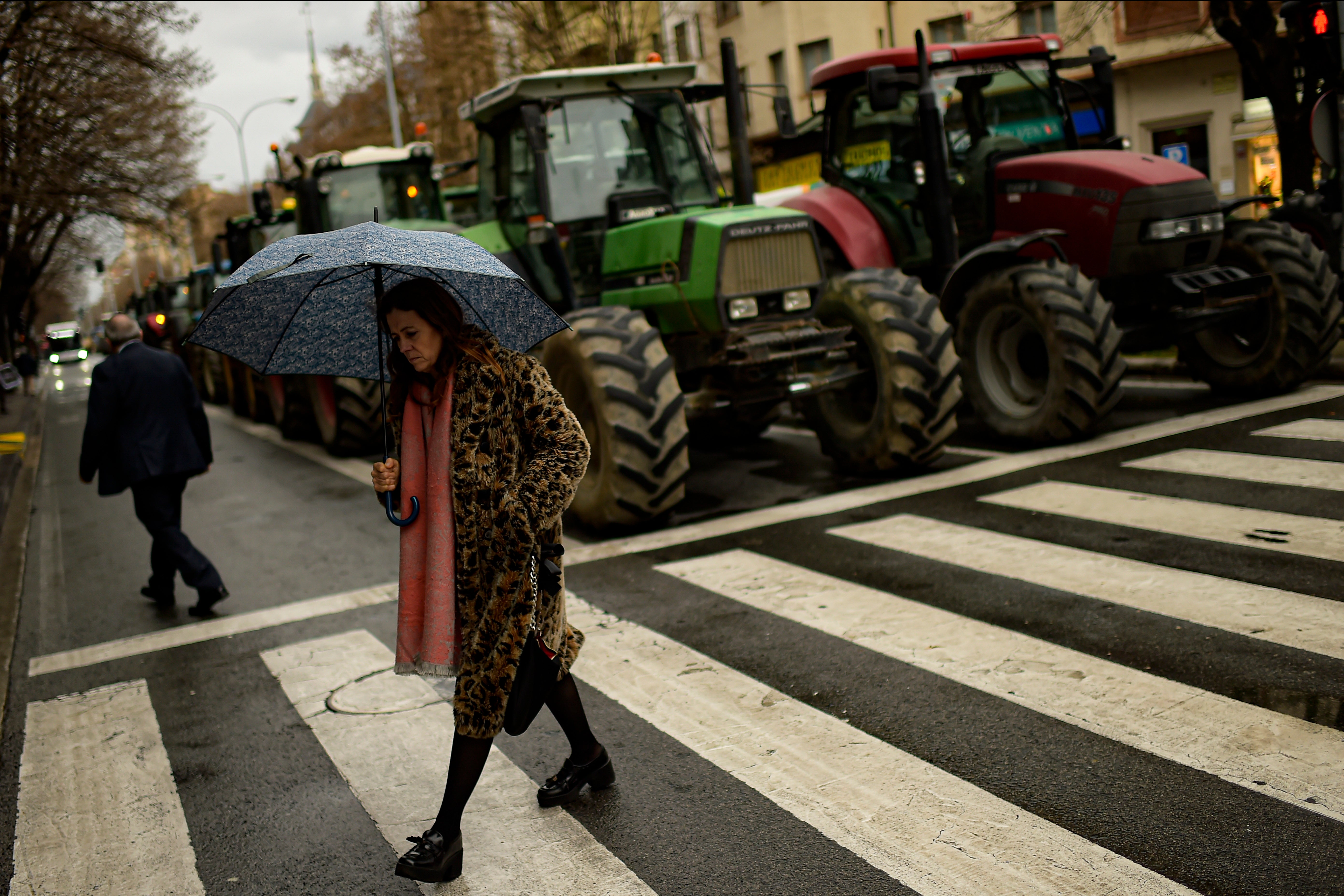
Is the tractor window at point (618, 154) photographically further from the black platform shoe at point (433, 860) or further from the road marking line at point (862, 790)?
the black platform shoe at point (433, 860)

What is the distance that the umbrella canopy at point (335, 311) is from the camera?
3.54 metres

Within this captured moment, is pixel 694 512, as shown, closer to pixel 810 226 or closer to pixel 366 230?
pixel 810 226

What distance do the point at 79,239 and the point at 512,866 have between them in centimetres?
4315

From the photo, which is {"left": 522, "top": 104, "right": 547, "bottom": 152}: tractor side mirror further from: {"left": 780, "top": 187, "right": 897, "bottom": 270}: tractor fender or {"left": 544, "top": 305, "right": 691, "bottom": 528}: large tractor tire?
{"left": 780, "top": 187, "right": 897, "bottom": 270}: tractor fender

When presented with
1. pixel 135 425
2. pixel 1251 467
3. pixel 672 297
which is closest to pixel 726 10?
pixel 672 297

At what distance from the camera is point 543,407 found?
3.61 meters

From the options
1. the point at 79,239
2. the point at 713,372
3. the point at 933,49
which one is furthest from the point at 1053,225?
the point at 79,239

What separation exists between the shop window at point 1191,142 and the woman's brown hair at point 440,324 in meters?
25.7

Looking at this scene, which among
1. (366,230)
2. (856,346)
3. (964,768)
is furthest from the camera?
(856,346)

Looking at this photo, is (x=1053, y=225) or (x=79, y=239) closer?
(x=1053, y=225)

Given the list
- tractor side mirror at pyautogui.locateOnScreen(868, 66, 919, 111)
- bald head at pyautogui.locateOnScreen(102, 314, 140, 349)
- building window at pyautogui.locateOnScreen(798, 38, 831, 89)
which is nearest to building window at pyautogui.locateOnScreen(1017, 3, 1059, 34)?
building window at pyautogui.locateOnScreen(798, 38, 831, 89)

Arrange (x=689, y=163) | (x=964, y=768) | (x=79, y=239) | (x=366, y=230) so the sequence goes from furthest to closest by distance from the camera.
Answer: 1. (x=79, y=239)
2. (x=689, y=163)
3. (x=964, y=768)
4. (x=366, y=230)

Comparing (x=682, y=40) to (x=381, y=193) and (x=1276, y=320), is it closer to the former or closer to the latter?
(x=381, y=193)

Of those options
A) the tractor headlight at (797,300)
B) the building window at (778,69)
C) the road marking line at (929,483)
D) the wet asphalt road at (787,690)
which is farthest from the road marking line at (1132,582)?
the building window at (778,69)
